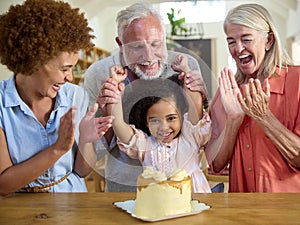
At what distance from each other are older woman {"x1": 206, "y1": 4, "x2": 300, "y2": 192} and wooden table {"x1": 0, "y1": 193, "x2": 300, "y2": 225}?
0.12 m

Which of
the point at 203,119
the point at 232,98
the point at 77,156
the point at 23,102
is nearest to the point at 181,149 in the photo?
the point at 203,119

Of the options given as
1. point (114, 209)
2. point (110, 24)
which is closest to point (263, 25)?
point (114, 209)

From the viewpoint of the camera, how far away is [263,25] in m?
1.18

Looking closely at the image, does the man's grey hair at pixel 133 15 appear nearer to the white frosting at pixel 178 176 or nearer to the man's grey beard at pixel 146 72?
the man's grey beard at pixel 146 72

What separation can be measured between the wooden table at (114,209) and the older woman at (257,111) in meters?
0.12

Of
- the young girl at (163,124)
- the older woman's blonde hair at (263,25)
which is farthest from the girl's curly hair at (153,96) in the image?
the older woman's blonde hair at (263,25)

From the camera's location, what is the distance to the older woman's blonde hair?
1168mm

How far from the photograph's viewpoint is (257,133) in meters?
1.22

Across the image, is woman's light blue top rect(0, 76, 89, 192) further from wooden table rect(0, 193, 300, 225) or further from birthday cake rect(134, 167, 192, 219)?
birthday cake rect(134, 167, 192, 219)

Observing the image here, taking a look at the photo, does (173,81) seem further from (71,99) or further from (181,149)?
(71,99)

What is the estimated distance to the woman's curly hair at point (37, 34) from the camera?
103 cm

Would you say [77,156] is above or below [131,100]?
below

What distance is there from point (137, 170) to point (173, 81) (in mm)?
244

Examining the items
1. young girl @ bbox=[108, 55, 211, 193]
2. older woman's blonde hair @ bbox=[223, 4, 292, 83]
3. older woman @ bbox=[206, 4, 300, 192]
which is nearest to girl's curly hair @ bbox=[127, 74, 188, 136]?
young girl @ bbox=[108, 55, 211, 193]
